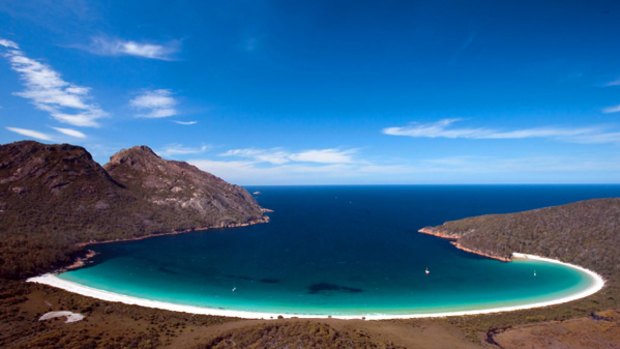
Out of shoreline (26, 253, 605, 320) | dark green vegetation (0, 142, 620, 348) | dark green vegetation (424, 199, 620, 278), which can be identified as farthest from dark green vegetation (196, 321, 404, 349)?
dark green vegetation (424, 199, 620, 278)

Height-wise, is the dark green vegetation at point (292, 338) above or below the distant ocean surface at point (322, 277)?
above

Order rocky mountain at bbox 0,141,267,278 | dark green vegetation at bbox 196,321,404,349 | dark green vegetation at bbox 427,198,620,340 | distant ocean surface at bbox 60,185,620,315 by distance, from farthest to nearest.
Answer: rocky mountain at bbox 0,141,267,278
distant ocean surface at bbox 60,185,620,315
dark green vegetation at bbox 427,198,620,340
dark green vegetation at bbox 196,321,404,349

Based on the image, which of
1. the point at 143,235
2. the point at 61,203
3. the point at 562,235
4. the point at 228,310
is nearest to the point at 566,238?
the point at 562,235

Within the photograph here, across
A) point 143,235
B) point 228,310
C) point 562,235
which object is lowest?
point 228,310

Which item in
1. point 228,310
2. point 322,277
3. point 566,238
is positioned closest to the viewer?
point 228,310

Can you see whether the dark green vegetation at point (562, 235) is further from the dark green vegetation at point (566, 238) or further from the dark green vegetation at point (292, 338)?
the dark green vegetation at point (292, 338)

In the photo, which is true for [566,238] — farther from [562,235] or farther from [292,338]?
[292,338]

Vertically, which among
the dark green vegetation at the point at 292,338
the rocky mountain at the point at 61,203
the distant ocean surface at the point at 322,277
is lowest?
the distant ocean surface at the point at 322,277

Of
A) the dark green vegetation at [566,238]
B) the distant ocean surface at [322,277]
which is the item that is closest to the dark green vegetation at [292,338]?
the distant ocean surface at [322,277]

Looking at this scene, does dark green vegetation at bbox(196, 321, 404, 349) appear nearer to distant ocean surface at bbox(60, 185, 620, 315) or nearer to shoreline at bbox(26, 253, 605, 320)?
shoreline at bbox(26, 253, 605, 320)

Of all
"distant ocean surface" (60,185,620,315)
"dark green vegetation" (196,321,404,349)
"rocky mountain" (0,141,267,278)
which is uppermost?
"rocky mountain" (0,141,267,278)

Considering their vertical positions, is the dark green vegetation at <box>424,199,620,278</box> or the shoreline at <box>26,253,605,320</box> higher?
the dark green vegetation at <box>424,199,620,278</box>

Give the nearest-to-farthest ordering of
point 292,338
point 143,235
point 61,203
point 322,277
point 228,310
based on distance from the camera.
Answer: point 292,338, point 228,310, point 322,277, point 61,203, point 143,235
